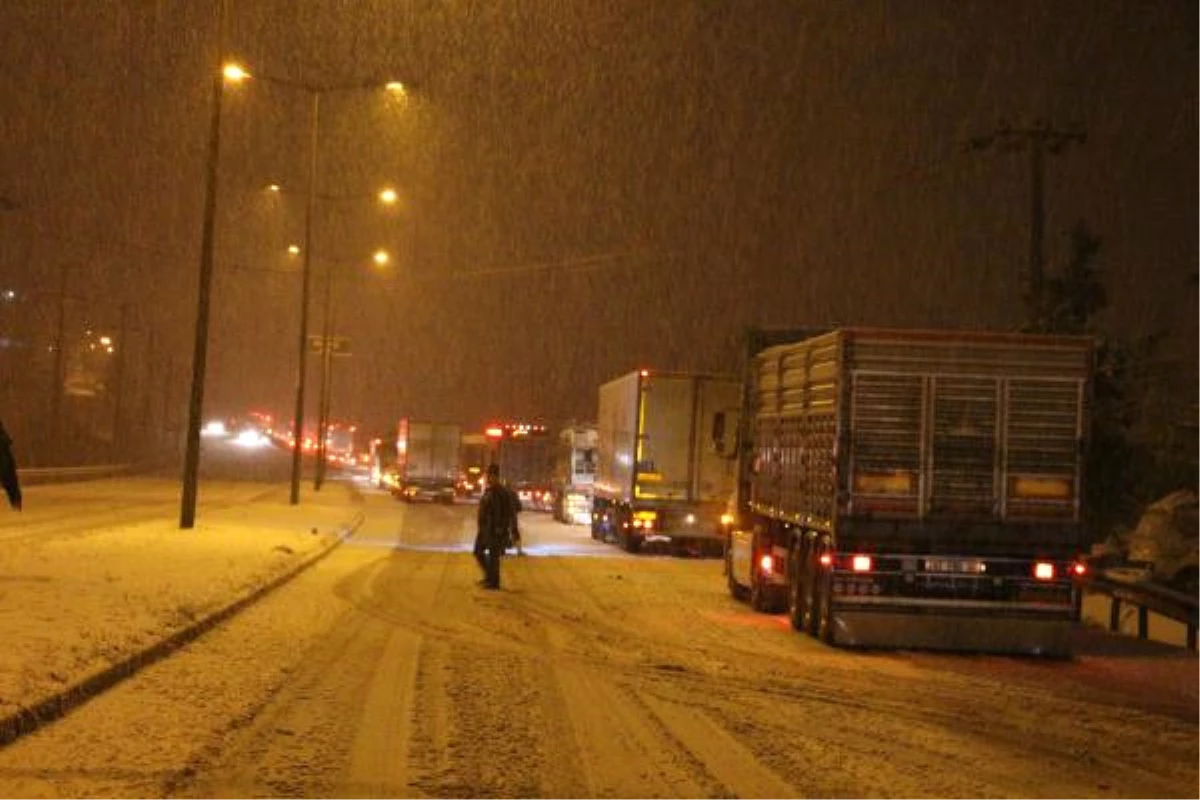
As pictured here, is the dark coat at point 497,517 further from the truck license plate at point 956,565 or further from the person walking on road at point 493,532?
the truck license plate at point 956,565

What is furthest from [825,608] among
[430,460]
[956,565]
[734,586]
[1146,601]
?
[430,460]

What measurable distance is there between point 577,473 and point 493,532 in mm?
25392

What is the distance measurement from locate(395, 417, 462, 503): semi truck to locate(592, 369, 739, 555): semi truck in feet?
97.8

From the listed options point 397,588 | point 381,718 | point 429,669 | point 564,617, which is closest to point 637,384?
point 397,588

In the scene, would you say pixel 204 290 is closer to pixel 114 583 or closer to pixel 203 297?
pixel 203 297

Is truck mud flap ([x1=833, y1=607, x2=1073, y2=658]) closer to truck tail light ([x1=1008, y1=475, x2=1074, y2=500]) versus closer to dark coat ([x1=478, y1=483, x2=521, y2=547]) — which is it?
truck tail light ([x1=1008, y1=475, x2=1074, y2=500])

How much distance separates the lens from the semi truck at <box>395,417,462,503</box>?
2525 inches

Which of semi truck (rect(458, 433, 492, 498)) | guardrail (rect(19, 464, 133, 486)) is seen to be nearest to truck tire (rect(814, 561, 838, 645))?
guardrail (rect(19, 464, 133, 486))

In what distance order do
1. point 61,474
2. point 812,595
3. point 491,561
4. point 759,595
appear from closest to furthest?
point 812,595
point 759,595
point 491,561
point 61,474

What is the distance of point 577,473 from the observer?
1919 inches

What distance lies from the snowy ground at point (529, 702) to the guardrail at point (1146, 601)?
1.89ft

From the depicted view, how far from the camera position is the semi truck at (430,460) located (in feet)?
210

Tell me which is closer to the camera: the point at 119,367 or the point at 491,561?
the point at 491,561

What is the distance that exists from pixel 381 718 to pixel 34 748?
2.49 meters
